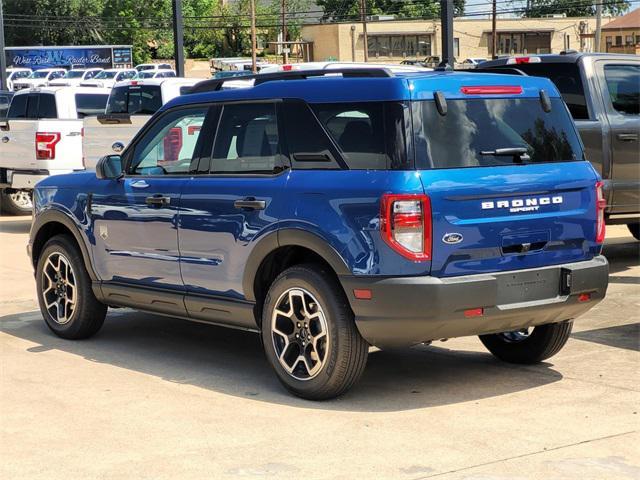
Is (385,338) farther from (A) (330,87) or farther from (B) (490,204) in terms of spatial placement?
(A) (330,87)

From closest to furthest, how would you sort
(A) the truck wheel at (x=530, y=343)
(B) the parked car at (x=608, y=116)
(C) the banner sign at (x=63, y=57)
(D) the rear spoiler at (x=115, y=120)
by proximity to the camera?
1. (A) the truck wheel at (x=530, y=343)
2. (B) the parked car at (x=608, y=116)
3. (D) the rear spoiler at (x=115, y=120)
4. (C) the banner sign at (x=63, y=57)

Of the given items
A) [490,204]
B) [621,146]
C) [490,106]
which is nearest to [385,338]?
[490,204]

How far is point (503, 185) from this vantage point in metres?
6.40

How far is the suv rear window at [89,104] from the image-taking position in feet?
64.3

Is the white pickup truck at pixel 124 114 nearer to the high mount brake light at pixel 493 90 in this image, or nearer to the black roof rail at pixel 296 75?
the black roof rail at pixel 296 75

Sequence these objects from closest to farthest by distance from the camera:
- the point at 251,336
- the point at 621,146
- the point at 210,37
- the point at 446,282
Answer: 1. the point at 446,282
2. the point at 251,336
3. the point at 621,146
4. the point at 210,37

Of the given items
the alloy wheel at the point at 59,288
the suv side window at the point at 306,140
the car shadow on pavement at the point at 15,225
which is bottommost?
the car shadow on pavement at the point at 15,225

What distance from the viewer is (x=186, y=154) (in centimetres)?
766

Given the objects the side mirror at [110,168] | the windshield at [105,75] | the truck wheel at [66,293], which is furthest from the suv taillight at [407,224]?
the windshield at [105,75]

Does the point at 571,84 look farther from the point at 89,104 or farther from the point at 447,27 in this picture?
the point at 89,104

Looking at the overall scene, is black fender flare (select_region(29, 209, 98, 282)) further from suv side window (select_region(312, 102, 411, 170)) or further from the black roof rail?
suv side window (select_region(312, 102, 411, 170))

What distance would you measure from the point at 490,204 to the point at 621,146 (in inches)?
212

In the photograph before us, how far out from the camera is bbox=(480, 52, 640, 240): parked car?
11148mm

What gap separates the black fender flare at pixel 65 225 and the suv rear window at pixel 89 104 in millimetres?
10989
